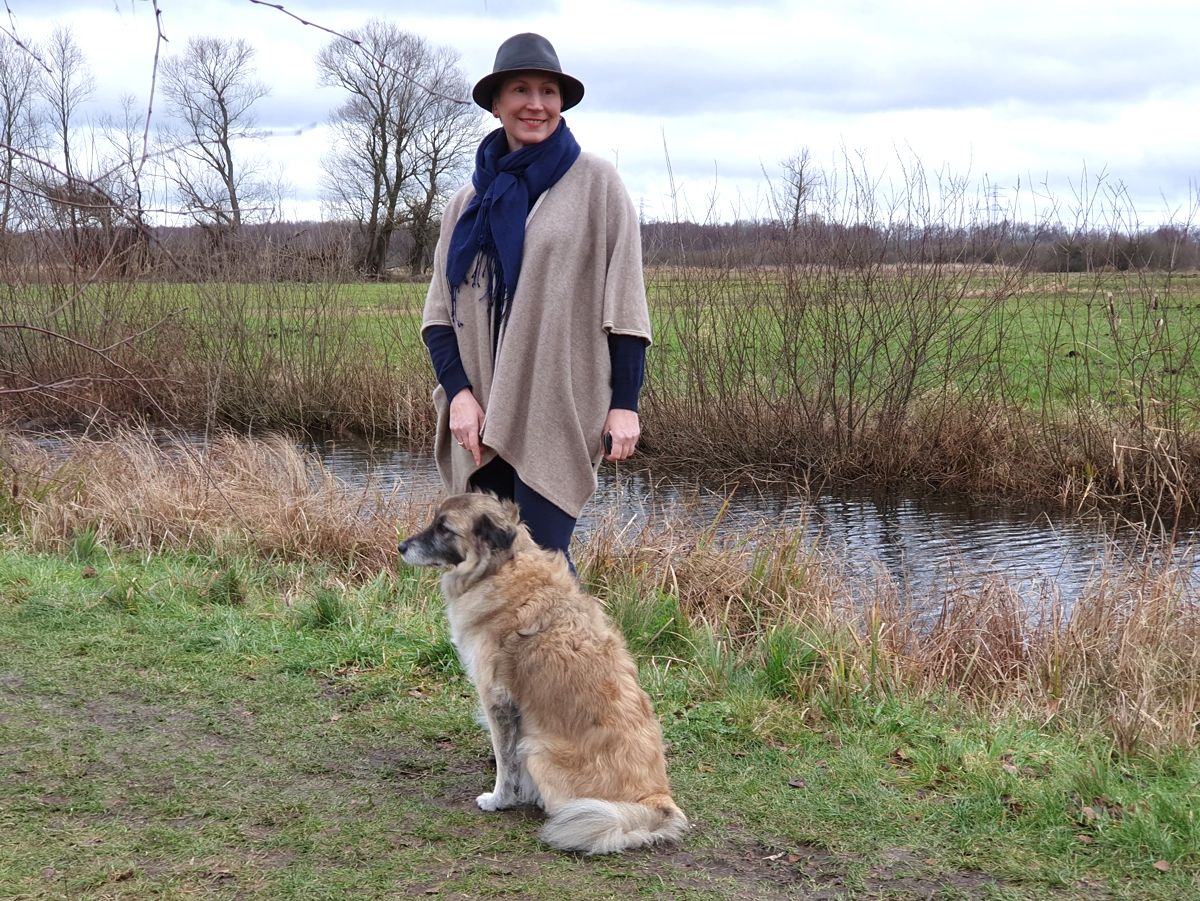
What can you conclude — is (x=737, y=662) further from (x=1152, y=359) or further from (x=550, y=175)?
(x=1152, y=359)

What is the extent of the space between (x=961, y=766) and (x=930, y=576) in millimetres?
5487

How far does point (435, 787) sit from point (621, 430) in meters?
1.54

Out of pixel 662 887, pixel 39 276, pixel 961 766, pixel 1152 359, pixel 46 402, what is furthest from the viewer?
pixel 39 276

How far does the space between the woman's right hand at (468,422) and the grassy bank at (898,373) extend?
8.38 metres

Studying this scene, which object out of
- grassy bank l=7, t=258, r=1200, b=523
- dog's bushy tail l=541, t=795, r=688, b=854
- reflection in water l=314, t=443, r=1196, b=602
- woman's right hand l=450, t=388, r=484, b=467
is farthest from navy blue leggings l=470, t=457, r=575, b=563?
grassy bank l=7, t=258, r=1200, b=523

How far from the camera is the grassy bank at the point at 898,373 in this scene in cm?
1144

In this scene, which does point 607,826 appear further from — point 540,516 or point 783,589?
point 783,589

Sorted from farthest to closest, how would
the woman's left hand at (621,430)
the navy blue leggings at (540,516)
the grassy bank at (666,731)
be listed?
the navy blue leggings at (540,516), the woman's left hand at (621,430), the grassy bank at (666,731)

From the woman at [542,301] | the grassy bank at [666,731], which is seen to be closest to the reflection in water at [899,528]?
the grassy bank at [666,731]

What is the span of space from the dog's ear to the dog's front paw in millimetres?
885

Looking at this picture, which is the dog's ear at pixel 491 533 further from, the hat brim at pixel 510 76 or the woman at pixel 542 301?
the hat brim at pixel 510 76

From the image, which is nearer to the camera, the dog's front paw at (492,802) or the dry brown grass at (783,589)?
the dog's front paw at (492,802)

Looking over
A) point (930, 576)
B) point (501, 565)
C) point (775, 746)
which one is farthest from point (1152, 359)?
point (501, 565)

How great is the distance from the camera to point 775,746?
4438 mm
